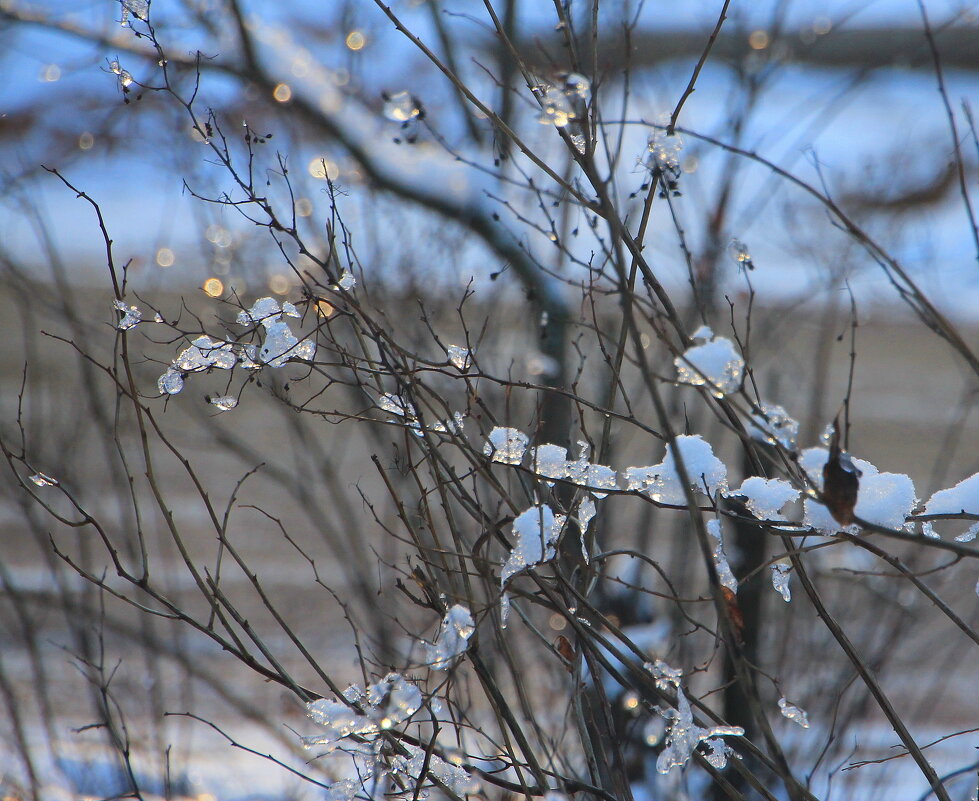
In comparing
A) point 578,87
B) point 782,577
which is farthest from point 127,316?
point 782,577

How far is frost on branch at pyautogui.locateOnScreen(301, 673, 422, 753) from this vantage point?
3.92 ft

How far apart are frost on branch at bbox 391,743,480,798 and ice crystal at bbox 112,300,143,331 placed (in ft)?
2.64

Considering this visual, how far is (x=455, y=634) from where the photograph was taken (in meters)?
1.18

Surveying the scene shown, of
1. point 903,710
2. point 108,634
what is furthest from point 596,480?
point 108,634

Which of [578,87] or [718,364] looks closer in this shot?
[718,364]

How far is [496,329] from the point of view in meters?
3.37

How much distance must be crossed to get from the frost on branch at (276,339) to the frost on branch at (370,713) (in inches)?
19.9

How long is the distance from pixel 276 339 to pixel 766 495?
794mm

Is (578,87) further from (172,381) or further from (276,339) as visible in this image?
(172,381)

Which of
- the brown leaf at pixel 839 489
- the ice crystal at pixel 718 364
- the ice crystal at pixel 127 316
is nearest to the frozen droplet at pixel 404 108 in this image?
the ice crystal at pixel 127 316

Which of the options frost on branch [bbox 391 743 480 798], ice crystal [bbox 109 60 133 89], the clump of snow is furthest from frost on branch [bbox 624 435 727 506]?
ice crystal [bbox 109 60 133 89]

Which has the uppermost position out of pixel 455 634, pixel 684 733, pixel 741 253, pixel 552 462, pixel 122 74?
pixel 122 74

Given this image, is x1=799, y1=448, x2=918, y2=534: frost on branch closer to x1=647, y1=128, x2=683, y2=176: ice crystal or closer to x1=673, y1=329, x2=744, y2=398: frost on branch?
x1=673, y1=329, x2=744, y2=398: frost on branch

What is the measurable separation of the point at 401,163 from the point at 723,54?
1.49 m
